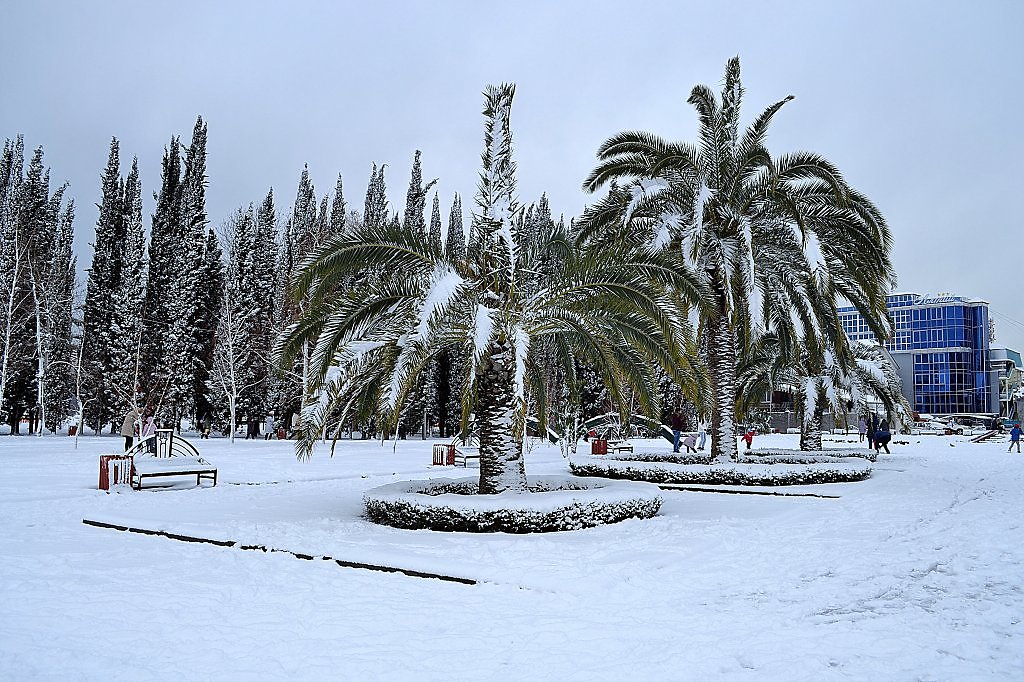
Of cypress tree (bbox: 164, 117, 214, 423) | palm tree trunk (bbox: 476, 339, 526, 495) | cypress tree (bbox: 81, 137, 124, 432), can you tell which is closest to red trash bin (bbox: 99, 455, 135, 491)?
palm tree trunk (bbox: 476, 339, 526, 495)

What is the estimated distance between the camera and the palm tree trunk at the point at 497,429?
12055 mm

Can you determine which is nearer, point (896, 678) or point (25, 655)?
point (896, 678)

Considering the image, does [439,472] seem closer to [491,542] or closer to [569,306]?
[569,306]

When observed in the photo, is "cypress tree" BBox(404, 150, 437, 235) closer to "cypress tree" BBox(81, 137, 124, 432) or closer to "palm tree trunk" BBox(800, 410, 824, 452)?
"cypress tree" BBox(81, 137, 124, 432)

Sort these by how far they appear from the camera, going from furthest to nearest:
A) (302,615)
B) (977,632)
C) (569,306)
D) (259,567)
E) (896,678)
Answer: (569,306) < (259,567) < (302,615) < (977,632) < (896,678)

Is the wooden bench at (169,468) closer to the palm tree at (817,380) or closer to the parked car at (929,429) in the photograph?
the palm tree at (817,380)

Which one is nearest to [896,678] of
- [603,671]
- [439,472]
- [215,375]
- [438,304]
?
[603,671]

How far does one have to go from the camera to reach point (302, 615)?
249 inches

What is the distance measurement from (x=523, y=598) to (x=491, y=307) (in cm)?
585

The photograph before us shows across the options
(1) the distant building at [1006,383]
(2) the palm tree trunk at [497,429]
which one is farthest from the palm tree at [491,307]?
(1) the distant building at [1006,383]

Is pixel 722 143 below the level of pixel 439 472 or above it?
above

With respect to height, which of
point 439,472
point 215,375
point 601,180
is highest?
point 601,180

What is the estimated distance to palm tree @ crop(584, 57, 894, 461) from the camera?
17656mm

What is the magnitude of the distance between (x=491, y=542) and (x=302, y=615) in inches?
144
